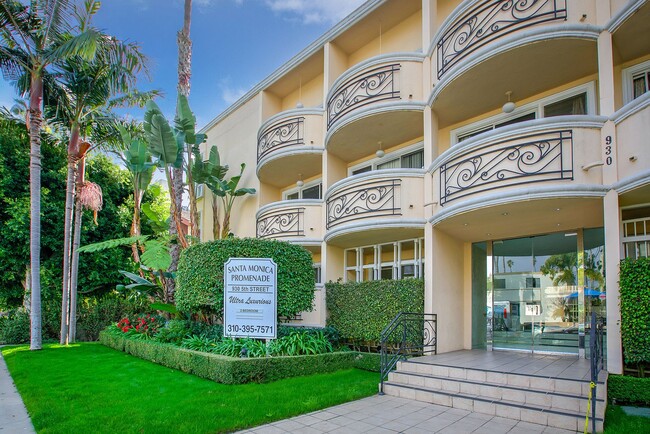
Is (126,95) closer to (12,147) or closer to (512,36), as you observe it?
(12,147)

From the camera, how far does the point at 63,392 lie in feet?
27.5

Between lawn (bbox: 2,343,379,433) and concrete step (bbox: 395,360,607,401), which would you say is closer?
lawn (bbox: 2,343,379,433)

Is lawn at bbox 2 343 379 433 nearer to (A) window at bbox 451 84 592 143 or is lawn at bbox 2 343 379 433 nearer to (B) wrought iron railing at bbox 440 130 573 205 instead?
(B) wrought iron railing at bbox 440 130 573 205

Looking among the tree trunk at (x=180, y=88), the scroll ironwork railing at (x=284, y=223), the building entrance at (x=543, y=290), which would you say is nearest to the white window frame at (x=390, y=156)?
the scroll ironwork railing at (x=284, y=223)

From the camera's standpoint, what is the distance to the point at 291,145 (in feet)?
50.6

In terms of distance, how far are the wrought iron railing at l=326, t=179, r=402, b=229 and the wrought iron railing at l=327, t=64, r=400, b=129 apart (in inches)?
97.3

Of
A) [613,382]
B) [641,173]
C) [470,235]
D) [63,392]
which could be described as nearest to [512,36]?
[641,173]

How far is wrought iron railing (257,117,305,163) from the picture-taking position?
1530 centimetres

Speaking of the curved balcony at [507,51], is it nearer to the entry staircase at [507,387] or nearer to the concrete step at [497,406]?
the entry staircase at [507,387]

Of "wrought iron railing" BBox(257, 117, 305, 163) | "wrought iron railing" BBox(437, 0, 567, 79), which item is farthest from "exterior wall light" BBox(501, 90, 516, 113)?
"wrought iron railing" BBox(257, 117, 305, 163)

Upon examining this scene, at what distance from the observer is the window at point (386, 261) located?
40.8ft

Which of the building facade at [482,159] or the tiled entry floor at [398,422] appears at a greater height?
the building facade at [482,159]

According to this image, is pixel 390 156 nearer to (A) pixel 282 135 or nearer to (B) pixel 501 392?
(A) pixel 282 135

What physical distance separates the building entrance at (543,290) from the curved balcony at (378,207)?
105 inches
